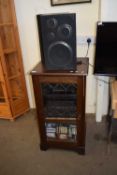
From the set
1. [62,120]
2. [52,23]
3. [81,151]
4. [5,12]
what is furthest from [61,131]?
[5,12]

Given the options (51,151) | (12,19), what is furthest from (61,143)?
(12,19)

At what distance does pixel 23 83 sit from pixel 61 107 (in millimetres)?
866

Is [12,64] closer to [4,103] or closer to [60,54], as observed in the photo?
[4,103]

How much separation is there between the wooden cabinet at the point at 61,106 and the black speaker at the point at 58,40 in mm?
88

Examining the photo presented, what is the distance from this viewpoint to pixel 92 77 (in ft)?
6.88

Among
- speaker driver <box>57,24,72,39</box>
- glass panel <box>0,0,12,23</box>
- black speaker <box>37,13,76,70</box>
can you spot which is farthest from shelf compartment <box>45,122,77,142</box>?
glass panel <box>0,0,12,23</box>

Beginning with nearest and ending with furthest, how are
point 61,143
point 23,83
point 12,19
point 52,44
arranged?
1. point 52,44
2. point 61,143
3. point 12,19
4. point 23,83

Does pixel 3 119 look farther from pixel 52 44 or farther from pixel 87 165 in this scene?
pixel 52 44

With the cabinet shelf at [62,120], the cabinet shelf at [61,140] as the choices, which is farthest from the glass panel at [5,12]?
the cabinet shelf at [61,140]

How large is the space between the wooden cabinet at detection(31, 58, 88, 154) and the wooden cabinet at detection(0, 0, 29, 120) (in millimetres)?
615

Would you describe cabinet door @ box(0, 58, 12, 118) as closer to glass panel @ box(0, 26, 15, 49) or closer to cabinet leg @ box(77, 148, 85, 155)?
glass panel @ box(0, 26, 15, 49)

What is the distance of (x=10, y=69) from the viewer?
229 centimetres

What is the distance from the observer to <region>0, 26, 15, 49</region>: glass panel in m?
2.06

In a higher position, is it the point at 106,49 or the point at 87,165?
the point at 106,49
